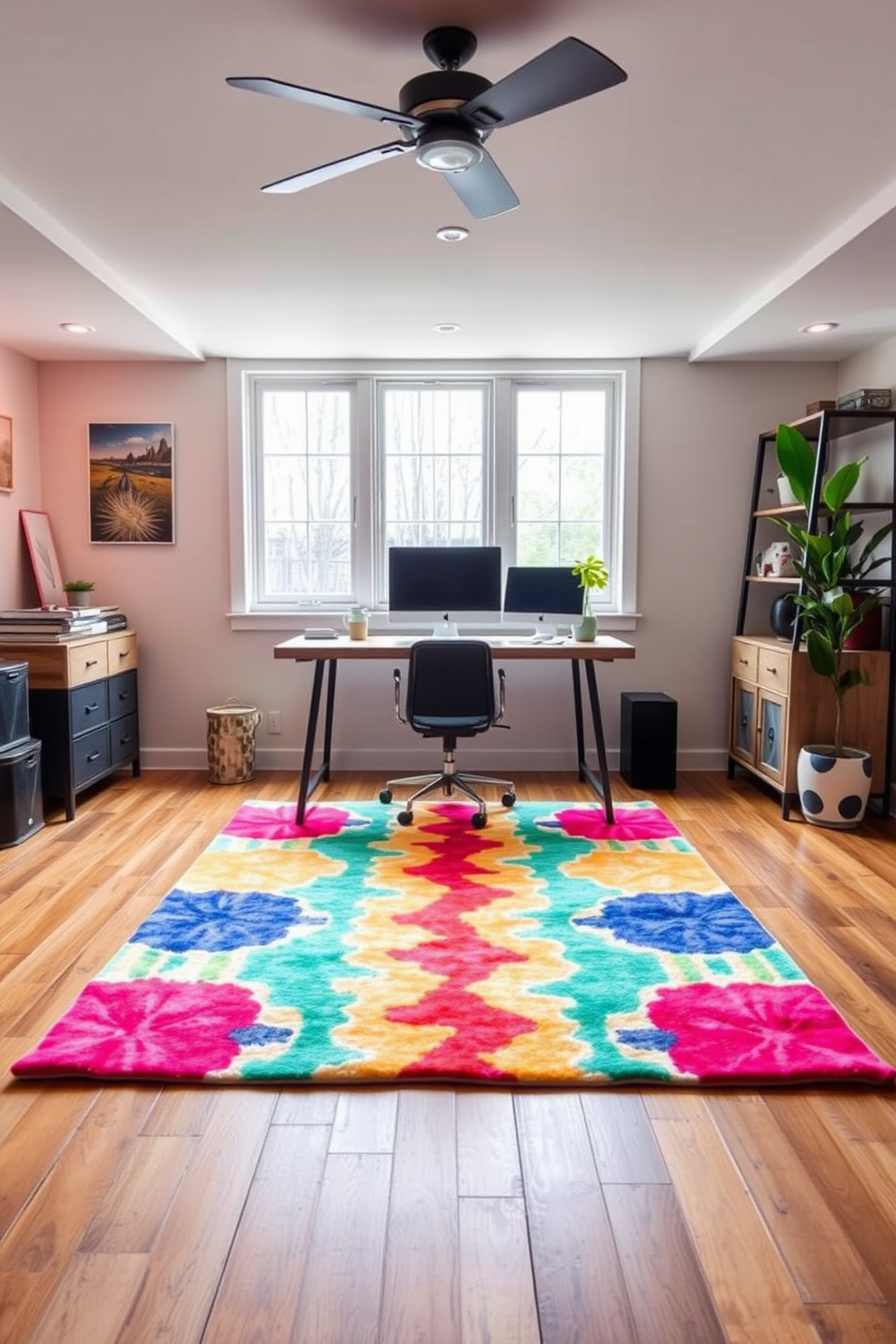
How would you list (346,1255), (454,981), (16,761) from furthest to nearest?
1. (16,761)
2. (454,981)
3. (346,1255)

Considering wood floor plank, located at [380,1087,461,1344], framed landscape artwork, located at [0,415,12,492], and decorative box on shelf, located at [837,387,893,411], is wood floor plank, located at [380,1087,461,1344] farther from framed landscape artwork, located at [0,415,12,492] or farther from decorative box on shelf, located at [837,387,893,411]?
framed landscape artwork, located at [0,415,12,492]

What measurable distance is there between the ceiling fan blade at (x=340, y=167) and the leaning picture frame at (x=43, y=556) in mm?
3046

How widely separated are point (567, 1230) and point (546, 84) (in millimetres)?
2198

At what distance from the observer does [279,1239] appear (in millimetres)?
1549

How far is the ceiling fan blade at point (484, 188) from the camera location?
2.26 metres

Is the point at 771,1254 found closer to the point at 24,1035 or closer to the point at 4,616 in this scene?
the point at 24,1035

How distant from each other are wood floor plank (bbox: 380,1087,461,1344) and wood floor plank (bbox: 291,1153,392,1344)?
0.02 m

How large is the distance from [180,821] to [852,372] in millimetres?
4141

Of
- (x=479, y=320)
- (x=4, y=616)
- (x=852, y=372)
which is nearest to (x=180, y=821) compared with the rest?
(x=4, y=616)

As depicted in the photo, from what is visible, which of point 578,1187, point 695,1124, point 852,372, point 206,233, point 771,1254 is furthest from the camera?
point 852,372

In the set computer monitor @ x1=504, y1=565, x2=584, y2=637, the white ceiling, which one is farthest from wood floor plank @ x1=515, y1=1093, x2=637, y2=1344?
computer monitor @ x1=504, y1=565, x2=584, y2=637

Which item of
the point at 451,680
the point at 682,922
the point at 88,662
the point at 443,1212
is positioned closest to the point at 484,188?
the point at 451,680

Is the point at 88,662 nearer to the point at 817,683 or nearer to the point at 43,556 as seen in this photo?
the point at 43,556

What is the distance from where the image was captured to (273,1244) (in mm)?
1538
